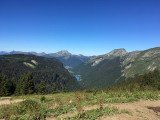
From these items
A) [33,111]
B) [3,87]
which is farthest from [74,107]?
[3,87]

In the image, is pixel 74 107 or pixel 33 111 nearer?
pixel 33 111

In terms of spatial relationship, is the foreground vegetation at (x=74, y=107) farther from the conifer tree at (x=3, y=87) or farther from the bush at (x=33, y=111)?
the conifer tree at (x=3, y=87)

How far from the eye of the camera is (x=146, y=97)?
16.8 metres

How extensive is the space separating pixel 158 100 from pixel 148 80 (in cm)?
5413

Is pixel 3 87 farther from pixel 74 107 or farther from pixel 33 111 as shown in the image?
pixel 74 107

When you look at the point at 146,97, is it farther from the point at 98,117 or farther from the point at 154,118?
the point at 98,117

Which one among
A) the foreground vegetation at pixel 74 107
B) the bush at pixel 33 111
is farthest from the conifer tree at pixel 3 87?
the bush at pixel 33 111

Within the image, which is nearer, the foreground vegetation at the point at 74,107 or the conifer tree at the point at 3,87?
the foreground vegetation at the point at 74,107

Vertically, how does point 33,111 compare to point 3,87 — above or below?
above

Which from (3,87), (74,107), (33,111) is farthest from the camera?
(3,87)

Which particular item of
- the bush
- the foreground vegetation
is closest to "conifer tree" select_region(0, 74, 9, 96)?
the foreground vegetation

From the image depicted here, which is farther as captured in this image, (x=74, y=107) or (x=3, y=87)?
(x=3, y=87)

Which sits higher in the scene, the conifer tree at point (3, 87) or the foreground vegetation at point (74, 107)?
the foreground vegetation at point (74, 107)

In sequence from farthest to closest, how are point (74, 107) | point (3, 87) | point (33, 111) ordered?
point (3, 87), point (74, 107), point (33, 111)
